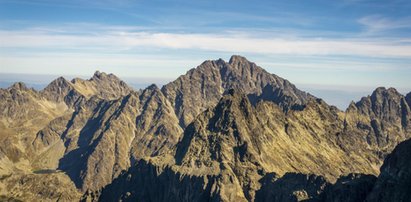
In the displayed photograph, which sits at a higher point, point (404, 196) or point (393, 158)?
point (393, 158)

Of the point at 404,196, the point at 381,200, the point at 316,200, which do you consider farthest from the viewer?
the point at 316,200

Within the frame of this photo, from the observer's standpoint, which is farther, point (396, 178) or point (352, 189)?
point (352, 189)

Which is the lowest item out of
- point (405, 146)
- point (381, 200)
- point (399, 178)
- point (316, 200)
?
point (316, 200)

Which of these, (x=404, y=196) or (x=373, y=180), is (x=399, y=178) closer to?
(x=404, y=196)

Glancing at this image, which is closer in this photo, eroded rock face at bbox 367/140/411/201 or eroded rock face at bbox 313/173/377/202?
eroded rock face at bbox 367/140/411/201

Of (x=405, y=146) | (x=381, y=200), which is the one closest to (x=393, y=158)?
(x=405, y=146)

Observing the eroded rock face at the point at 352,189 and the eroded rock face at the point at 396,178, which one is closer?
the eroded rock face at the point at 396,178

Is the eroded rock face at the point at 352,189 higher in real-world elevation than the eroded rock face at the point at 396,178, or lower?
lower

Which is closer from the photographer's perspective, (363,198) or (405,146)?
(405,146)

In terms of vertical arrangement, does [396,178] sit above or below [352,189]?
above

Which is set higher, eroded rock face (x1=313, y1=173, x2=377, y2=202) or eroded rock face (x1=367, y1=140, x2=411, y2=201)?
eroded rock face (x1=367, y1=140, x2=411, y2=201)

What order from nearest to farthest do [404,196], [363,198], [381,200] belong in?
[404,196] < [381,200] < [363,198]
